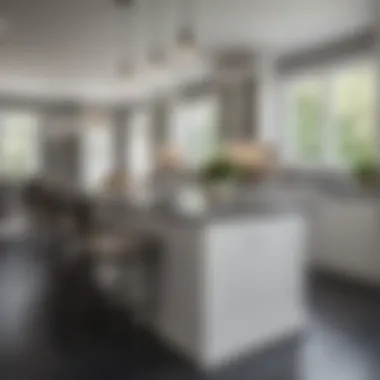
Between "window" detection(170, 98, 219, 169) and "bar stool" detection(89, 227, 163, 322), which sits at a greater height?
"window" detection(170, 98, 219, 169)

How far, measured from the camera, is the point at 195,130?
330 inches

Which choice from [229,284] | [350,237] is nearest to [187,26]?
[350,237]

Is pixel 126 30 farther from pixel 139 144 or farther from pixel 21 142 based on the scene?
pixel 139 144

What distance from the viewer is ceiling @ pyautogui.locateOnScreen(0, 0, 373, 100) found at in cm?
411

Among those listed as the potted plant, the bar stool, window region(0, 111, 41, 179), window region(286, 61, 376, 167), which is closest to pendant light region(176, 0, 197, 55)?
the potted plant

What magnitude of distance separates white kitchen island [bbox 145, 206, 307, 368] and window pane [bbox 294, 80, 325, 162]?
2615 millimetres

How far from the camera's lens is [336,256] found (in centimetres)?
479

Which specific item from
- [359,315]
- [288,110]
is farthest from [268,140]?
[359,315]

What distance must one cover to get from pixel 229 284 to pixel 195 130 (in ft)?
19.1

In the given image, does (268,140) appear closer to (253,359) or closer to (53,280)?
(53,280)

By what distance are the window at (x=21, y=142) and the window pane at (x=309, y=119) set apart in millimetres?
5242

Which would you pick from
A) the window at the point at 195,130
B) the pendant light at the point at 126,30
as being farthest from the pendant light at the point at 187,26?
the window at the point at 195,130

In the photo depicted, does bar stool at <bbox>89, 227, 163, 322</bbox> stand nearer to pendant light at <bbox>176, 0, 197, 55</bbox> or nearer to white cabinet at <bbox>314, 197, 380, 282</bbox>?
pendant light at <bbox>176, 0, 197, 55</bbox>

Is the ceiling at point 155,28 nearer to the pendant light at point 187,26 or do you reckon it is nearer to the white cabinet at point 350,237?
the pendant light at point 187,26
